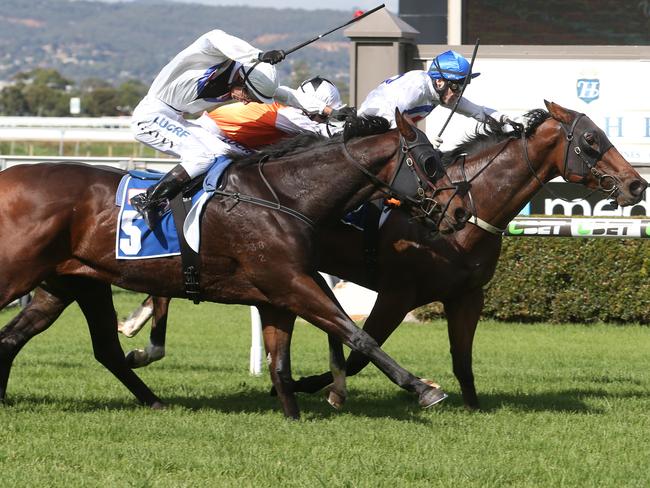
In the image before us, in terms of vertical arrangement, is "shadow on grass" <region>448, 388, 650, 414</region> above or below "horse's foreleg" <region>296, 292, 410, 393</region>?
below

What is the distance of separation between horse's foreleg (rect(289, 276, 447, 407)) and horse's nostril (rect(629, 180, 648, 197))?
1.59 metres

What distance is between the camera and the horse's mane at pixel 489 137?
22.1 feet

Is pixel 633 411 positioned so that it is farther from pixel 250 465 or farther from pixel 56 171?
pixel 56 171

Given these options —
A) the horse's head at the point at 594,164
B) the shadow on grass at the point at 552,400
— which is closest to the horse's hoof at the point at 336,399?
the shadow on grass at the point at 552,400

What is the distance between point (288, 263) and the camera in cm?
622

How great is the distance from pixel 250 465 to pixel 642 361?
5197 mm

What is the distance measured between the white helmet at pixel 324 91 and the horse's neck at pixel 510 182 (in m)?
1.05

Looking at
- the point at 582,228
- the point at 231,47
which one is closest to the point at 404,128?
the point at 231,47

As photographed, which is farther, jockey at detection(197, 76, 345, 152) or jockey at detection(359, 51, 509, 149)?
jockey at detection(197, 76, 345, 152)

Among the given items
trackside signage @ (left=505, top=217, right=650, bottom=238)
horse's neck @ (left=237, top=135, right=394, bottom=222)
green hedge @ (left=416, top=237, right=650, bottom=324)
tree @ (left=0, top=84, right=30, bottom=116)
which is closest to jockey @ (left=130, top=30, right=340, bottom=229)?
horse's neck @ (left=237, top=135, right=394, bottom=222)

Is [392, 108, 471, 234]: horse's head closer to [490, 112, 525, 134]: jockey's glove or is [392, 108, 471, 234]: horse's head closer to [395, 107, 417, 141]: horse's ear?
[395, 107, 417, 141]: horse's ear

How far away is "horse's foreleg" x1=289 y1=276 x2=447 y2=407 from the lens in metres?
6.02

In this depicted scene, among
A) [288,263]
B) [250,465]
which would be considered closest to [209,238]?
[288,263]

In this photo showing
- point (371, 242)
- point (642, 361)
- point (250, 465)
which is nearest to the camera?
point (250, 465)
